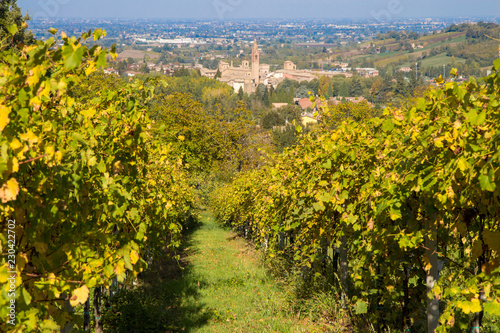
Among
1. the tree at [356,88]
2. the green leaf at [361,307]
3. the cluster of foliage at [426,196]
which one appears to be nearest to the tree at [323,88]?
the cluster of foliage at [426,196]

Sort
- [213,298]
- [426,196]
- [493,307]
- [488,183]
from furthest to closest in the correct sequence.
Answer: [213,298], [426,196], [493,307], [488,183]

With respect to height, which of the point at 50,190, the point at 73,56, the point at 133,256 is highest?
the point at 73,56

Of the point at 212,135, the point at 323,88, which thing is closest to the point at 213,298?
the point at 323,88

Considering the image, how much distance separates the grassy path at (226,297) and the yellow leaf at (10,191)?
17.9ft

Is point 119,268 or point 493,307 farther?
point 119,268

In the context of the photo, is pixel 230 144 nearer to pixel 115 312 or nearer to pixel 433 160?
pixel 115 312

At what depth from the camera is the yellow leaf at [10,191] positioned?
232 cm

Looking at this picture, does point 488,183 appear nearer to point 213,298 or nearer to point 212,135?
point 213,298

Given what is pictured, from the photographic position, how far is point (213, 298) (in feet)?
32.7

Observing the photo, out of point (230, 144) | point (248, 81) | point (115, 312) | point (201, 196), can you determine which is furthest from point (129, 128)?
point (248, 81)

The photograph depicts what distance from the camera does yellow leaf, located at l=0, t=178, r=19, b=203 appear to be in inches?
91.2

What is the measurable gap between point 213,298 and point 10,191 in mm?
8216

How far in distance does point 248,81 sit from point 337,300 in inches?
6447

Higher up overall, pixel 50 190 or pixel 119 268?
pixel 50 190
